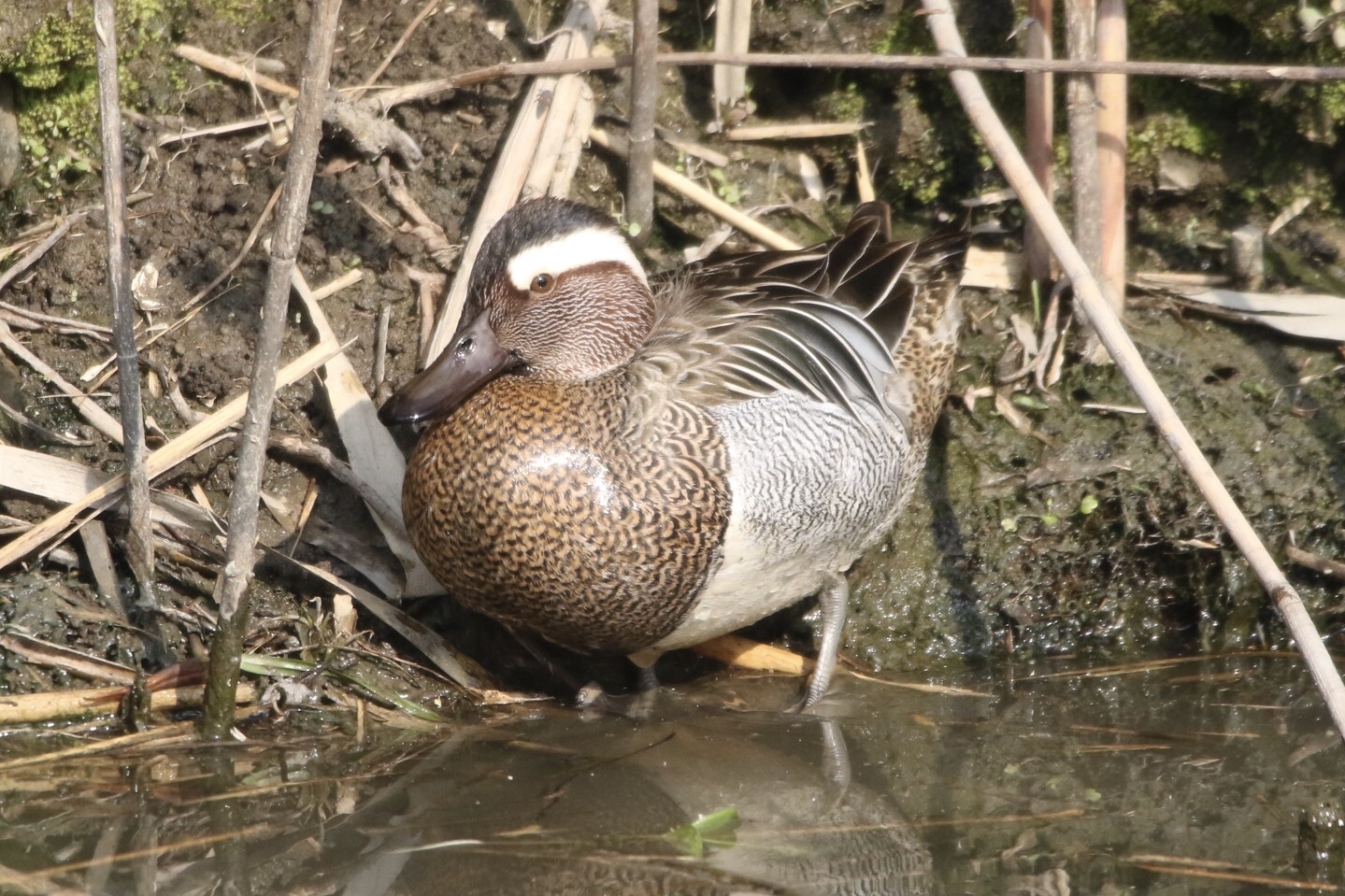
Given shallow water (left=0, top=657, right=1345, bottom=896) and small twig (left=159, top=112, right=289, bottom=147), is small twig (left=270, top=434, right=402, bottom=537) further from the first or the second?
small twig (left=159, top=112, right=289, bottom=147)

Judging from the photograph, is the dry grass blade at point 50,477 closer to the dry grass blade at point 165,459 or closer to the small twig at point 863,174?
the dry grass blade at point 165,459

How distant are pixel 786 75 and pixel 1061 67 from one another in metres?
1.44

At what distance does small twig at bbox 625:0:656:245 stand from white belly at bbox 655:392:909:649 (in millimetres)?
1182

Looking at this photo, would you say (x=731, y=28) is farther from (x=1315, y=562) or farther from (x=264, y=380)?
(x=1315, y=562)

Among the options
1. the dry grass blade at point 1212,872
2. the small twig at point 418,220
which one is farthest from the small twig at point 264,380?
the dry grass blade at point 1212,872

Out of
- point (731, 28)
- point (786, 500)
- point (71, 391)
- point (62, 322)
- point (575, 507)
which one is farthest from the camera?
point (731, 28)

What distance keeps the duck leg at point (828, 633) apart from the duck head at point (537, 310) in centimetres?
98

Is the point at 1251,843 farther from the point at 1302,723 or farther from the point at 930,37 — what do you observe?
the point at 930,37

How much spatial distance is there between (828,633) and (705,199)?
1666mm

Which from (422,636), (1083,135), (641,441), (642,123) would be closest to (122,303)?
(422,636)

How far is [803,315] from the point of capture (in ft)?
14.6

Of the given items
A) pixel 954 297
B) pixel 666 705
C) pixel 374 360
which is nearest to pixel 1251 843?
pixel 666 705

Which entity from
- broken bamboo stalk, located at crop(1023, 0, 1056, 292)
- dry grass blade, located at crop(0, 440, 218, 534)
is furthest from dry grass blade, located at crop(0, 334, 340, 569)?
broken bamboo stalk, located at crop(1023, 0, 1056, 292)

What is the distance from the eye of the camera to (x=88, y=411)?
464 cm
